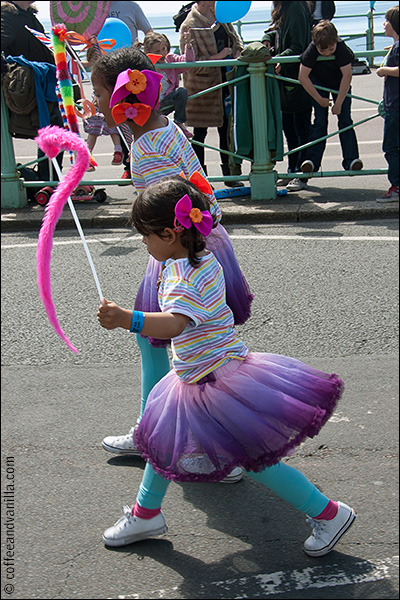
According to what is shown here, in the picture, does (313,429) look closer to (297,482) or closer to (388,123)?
(297,482)

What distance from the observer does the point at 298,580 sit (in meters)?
2.99

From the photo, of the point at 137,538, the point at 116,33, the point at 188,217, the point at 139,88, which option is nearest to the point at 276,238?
the point at 116,33

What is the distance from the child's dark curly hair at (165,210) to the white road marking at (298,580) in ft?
3.89

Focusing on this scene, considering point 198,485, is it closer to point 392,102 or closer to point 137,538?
point 137,538

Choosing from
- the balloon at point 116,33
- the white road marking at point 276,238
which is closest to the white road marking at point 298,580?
the white road marking at point 276,238

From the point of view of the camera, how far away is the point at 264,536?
3.27 metres

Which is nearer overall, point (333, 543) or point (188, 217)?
point (188, 217)

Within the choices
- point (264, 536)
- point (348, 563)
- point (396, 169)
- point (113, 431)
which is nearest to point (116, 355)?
point (113, 431)

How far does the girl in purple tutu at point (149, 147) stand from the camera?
350 cm

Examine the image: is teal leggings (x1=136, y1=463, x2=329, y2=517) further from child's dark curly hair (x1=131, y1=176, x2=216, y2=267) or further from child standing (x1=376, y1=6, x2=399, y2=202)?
child standing (x1=376, y1=6, x2=399, y2=202)

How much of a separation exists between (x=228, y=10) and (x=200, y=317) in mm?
6672

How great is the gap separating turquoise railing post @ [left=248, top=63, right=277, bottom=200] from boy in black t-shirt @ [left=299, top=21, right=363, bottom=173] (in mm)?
402

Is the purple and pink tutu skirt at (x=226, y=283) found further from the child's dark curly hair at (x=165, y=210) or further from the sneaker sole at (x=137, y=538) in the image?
the sneaker sole at (x=137, y=538)

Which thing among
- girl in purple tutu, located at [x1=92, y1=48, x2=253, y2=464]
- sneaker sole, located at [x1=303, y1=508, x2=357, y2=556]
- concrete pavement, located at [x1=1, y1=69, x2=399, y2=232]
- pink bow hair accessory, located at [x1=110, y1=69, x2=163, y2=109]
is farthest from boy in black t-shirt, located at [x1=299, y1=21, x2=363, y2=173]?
sneaker sole, located at [x1=303, y1=508, x2=357, y2=556]
